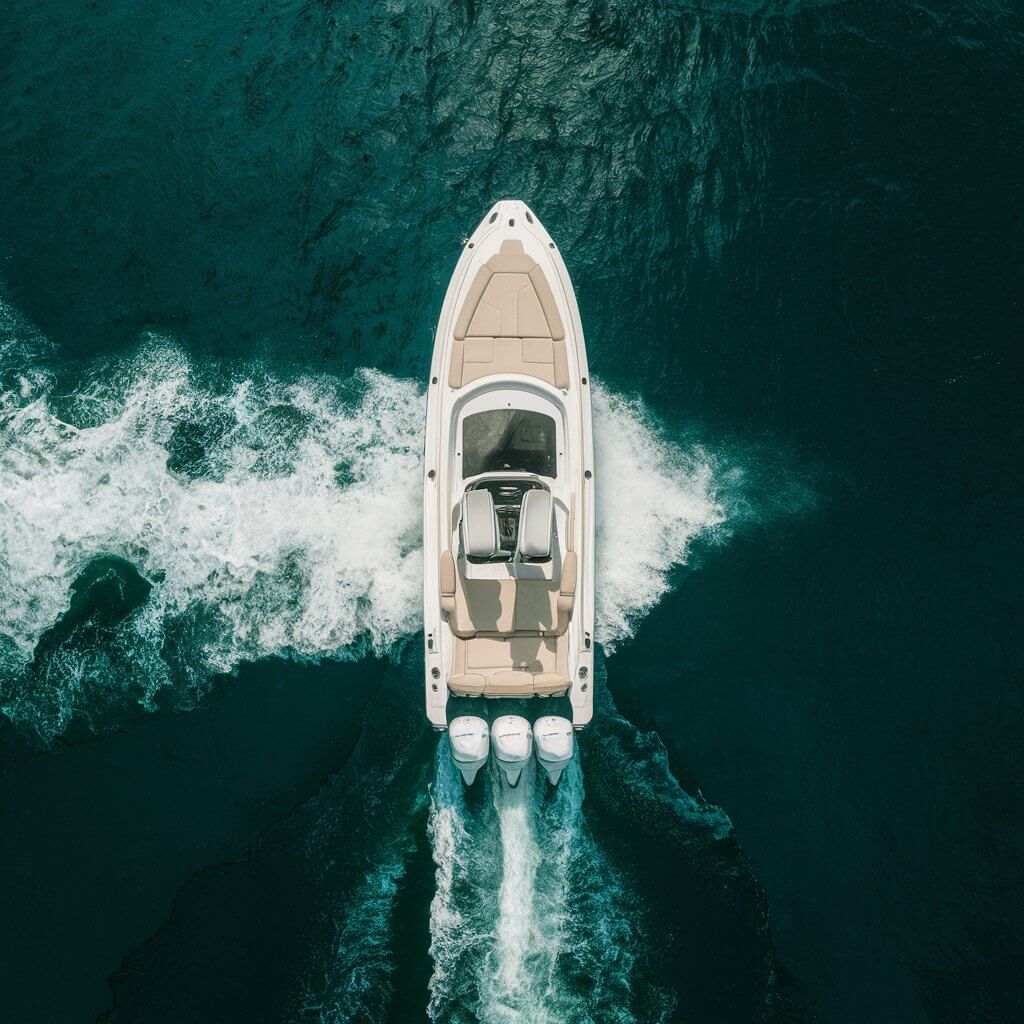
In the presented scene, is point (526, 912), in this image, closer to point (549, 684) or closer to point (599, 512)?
point (549, 684)

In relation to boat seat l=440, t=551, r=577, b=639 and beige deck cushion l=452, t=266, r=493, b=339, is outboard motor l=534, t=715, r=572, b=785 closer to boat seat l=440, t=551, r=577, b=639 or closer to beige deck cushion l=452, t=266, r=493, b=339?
boat seat l=440, t=551, r=577, b=639

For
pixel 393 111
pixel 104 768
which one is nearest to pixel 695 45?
pixel 393 111

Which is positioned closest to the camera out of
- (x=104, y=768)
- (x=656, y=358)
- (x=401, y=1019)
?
(x=401, y=1019)

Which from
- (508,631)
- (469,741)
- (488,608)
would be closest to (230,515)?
(488,608)

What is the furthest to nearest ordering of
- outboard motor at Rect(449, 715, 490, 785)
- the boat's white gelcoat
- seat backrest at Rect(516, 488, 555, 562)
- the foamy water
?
1. the foamy water
2. the boat's white gelcoat
3. outboard motor at Rect(449, 715, 490, 785)
4. seat backrest at Rect(516, 488, 555, 562)

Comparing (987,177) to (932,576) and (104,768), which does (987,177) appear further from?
(104,768)

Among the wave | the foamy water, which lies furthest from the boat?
the foamy water

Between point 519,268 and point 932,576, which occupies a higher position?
point 519,268
